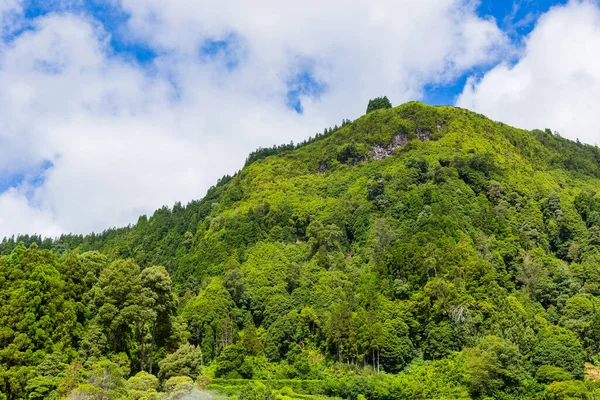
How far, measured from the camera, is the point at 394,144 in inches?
5148

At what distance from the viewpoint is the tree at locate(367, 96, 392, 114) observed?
504ft

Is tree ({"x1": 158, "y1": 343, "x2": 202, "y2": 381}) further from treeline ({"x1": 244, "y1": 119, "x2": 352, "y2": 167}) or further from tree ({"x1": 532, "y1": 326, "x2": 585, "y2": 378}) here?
treeline ({"x1": 244, "y1": 119, "x2": 352, "y2": 167})

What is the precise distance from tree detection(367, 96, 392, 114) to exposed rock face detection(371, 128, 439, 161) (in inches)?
937

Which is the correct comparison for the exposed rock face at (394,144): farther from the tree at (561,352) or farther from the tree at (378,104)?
the tree at (561,352)

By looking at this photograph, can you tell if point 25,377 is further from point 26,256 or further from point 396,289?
point 396,289

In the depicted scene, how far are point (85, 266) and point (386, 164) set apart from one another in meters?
77.6

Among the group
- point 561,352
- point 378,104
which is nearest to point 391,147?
point 378,104

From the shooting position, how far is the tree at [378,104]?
504 feet

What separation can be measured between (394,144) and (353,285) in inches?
2150

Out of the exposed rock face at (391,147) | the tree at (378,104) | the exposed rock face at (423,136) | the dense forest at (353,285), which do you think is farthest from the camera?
the tree at (378,104)

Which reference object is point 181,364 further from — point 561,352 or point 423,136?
point 423,136

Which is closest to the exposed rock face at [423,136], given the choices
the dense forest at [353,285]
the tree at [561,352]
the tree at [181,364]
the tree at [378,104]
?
the dense forest at [353,285]

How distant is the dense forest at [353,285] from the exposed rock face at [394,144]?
405mm

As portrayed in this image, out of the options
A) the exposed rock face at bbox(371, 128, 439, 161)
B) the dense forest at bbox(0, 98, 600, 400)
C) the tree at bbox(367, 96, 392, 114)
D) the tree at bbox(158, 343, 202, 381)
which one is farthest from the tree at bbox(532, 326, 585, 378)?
the tree at bbox(367, 96, 392, 114)
